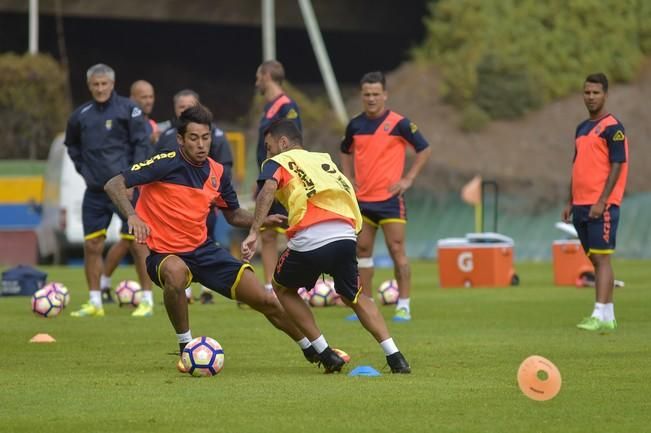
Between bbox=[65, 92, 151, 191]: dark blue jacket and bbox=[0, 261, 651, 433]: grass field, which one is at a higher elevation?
bbox=[65, 92, 151, 191]: dark blue jacket

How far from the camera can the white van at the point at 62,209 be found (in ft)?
90.5

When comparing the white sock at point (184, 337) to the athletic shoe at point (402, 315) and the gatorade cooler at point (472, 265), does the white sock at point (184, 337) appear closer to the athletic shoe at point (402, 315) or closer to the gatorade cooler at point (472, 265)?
the athletic shoe at point (402, 315)

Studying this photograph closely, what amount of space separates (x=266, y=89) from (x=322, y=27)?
86.6 feet

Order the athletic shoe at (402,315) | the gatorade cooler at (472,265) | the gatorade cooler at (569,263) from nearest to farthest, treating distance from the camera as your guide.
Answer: the athletic shoe at (402,315) → the gatorade cooler at (569,263) → the gatorade cooler at (472,265)

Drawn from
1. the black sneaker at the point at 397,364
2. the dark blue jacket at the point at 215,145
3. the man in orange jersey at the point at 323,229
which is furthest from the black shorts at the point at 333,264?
the dark blue jacket at the point at 215,145

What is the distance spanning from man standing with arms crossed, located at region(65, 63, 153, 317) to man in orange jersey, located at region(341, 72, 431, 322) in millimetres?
2318

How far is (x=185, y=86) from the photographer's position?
1737 inches

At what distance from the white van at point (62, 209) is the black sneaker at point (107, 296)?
9033mm

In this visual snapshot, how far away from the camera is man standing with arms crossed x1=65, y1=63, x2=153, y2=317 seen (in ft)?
50.6

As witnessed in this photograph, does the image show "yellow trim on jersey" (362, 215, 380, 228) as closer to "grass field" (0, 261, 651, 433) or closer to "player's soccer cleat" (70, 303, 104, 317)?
"grass field" (0, 261, 651, 433)

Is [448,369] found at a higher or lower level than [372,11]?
lower

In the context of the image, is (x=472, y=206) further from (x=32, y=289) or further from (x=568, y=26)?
(x=32, y=289)

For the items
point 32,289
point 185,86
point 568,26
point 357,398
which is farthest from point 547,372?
point 185,86

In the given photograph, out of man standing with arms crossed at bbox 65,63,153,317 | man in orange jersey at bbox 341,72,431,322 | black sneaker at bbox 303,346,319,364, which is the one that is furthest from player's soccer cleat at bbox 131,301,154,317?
black sneaker at bbox 303,346,319,364
